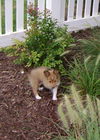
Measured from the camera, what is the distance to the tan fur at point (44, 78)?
14.2ft

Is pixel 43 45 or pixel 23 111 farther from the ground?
pixel 43 45

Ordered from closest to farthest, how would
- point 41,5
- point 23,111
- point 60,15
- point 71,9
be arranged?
point 23,111 → point 41,5 → point 60,15 → point 71,9

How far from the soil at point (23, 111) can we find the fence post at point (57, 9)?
1.47 m

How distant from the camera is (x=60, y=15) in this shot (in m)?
6.39

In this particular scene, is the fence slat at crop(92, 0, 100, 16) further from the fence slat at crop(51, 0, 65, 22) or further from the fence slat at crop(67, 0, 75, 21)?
the fence slat at crop(51, 0, 65, 22)

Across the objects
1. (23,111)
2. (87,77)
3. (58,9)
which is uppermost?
(58,9)

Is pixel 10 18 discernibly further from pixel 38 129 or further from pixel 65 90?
pixel 38 129

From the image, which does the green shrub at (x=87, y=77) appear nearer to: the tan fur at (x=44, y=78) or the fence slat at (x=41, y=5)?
the tan fur at (x=44, y=78)

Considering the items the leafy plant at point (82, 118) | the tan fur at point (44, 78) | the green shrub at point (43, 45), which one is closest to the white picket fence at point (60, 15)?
the green shrub at point (43, 45)

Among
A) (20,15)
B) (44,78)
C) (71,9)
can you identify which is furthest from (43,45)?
(71,9)

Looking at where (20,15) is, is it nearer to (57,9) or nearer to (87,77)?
(57,9)

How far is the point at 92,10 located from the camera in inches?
281

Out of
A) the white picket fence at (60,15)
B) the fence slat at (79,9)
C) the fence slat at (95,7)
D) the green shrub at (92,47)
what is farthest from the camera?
the fence slat at (95,7)

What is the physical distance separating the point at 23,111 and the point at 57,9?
7.99ft
